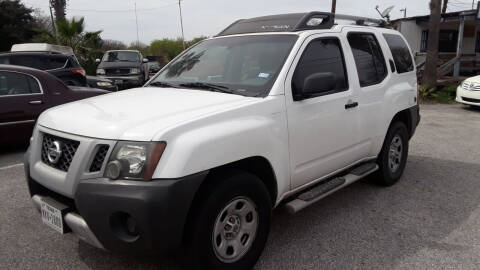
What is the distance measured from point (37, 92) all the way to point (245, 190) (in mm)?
5125

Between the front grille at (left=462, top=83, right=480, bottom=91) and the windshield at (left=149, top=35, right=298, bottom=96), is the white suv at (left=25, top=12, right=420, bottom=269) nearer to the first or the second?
Result: the windshield at (left=149, top=35, right=298, bottom=96)

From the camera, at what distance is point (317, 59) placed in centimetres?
360

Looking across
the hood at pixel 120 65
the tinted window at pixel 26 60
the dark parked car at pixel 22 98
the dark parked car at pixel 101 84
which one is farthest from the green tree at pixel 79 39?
the dark parked car at pixel 22 98

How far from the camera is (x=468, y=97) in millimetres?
10898

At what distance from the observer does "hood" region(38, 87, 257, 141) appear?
2.43 metres

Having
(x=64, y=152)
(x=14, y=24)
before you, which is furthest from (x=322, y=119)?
(x=14, y=24)

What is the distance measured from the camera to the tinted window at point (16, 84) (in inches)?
245

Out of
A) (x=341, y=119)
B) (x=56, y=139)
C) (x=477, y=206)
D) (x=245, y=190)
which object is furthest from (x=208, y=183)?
(x=477, y=206)

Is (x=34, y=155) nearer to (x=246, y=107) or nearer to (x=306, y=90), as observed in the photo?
(x=246, y=107)

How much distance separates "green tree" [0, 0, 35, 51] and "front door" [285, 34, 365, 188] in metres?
30.5

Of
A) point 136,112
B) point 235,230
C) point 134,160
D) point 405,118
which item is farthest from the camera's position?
point 405,118

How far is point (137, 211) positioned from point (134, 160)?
304mm

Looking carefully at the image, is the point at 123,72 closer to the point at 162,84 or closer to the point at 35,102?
the point at 35,102

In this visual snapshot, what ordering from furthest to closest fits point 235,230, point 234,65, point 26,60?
point 26,60
point 234,65
point 235,230
